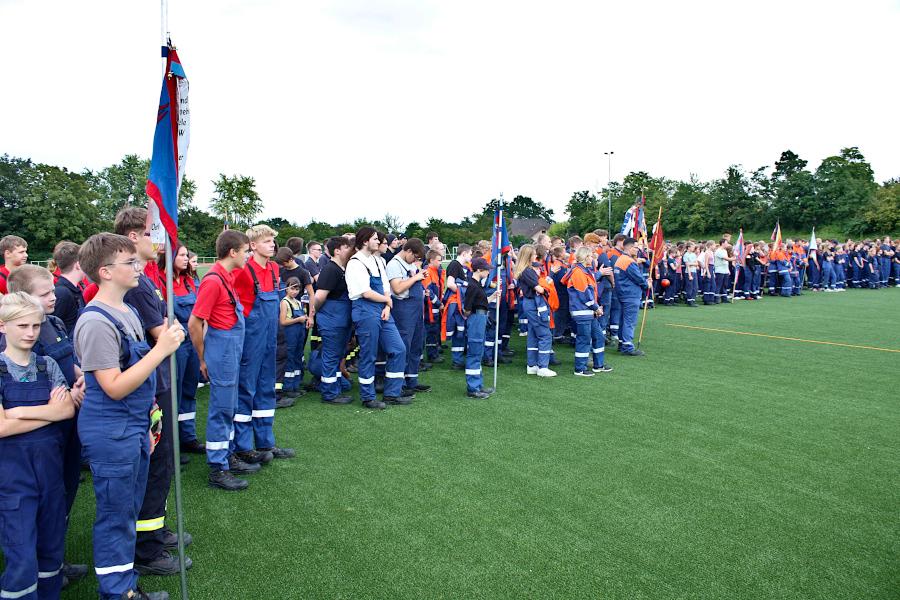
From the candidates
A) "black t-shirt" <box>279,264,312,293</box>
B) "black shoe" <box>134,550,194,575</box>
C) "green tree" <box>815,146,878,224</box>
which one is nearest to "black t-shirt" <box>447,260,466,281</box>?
"black t-shirt" <box>279,264,312,293</box>

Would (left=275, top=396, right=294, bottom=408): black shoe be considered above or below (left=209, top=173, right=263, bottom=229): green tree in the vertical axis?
below

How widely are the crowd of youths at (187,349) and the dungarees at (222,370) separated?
0.01m

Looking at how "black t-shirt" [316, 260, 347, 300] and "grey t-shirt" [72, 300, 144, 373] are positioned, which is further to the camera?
"black t-shirt" [316, 260, 347, 300]

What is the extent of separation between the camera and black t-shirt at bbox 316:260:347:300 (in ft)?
23.5

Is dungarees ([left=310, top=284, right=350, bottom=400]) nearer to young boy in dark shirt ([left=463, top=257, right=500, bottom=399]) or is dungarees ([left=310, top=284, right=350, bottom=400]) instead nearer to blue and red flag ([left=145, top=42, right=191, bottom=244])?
young boy in dark shirt ([left=463, top=257, right=500, bottom=399])

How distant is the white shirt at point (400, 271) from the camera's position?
7.70 metres

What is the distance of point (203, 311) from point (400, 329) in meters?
3.68

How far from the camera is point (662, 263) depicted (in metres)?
17.9

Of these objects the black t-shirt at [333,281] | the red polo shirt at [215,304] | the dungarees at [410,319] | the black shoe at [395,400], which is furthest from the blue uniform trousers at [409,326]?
the red polo shirt at [215,304]

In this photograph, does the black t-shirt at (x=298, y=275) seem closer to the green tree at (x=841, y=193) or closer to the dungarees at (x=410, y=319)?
the dungarees at (x=410, y=319)

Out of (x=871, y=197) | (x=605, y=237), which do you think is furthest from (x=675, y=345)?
(x=871, y=197)

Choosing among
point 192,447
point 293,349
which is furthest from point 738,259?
point 192,447

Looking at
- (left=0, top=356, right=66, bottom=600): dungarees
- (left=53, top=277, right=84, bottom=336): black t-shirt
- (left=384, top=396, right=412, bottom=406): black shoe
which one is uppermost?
(left=53, top=277, right=84, bottom=336): black t-shirt

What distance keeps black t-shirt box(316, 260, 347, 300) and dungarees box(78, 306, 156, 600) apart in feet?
13.4
